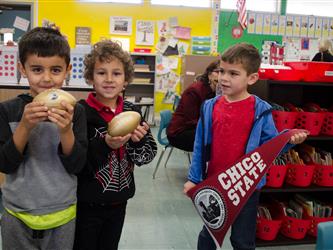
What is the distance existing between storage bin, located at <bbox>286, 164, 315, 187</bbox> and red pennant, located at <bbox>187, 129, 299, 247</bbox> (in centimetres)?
108

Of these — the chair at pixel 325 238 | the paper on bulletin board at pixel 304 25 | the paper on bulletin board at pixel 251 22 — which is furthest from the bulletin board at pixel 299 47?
the chair at pixel 325 238

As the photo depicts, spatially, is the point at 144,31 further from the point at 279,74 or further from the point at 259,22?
the point at 279,74

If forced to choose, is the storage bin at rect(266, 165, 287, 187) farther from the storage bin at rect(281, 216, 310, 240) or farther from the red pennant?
the red pennant

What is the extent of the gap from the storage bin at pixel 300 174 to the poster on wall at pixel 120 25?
6846 mm

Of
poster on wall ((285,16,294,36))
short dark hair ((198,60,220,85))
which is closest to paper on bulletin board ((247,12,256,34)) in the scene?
poster on wall ((285,16,294,36))

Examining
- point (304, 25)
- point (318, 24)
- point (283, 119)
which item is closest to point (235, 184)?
point (283, 119)

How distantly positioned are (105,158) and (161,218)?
1830 mm

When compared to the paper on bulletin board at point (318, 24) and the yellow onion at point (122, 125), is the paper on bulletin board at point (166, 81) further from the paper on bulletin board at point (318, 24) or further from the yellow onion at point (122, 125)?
the yellow onion at point (122, 125)

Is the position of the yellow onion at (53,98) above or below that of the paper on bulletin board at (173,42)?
below

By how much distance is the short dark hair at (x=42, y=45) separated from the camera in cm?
128

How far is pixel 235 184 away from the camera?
5.67 feet

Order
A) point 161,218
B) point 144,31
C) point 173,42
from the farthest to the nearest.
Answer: point 173,42 < point 144,31 < point 161,218

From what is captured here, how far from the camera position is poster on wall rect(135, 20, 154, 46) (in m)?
8.83

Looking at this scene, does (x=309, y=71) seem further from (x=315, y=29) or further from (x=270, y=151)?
(x=315, y=29)
